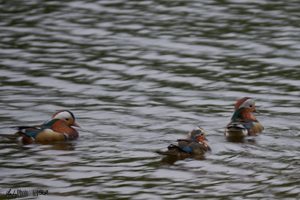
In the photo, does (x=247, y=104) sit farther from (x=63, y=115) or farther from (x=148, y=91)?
(x=63, y=115)

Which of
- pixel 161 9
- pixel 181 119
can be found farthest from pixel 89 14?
pixel 181 119

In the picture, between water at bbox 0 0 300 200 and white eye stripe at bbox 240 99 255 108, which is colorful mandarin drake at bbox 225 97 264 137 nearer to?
white eye stripe at bbox 240 99 255 108

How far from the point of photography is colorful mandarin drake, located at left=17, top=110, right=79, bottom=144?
15.9m

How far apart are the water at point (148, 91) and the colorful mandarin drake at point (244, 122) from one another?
0.24 metres

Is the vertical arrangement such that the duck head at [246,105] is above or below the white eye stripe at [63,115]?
below

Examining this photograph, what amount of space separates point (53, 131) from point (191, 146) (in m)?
2.67

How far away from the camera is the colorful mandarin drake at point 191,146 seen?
14.8 metres

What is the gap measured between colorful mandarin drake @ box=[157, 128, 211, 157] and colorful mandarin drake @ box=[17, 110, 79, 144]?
87.8 inches

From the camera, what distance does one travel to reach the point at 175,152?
48.7ft

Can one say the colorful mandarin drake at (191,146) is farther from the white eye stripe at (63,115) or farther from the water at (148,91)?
the white eye stripe at (63,115)

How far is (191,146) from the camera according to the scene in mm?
14961

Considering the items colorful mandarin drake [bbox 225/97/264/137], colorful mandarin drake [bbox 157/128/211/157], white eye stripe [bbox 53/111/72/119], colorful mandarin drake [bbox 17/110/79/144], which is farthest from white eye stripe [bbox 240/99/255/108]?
white eye stripe [bbox 53/111/72/119]

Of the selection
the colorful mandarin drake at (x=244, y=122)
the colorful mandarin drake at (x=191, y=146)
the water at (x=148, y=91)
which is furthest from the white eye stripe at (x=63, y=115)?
the colorful mandarin drake at (x=244, y=122)

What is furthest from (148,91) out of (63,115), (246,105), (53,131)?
(53,131)
